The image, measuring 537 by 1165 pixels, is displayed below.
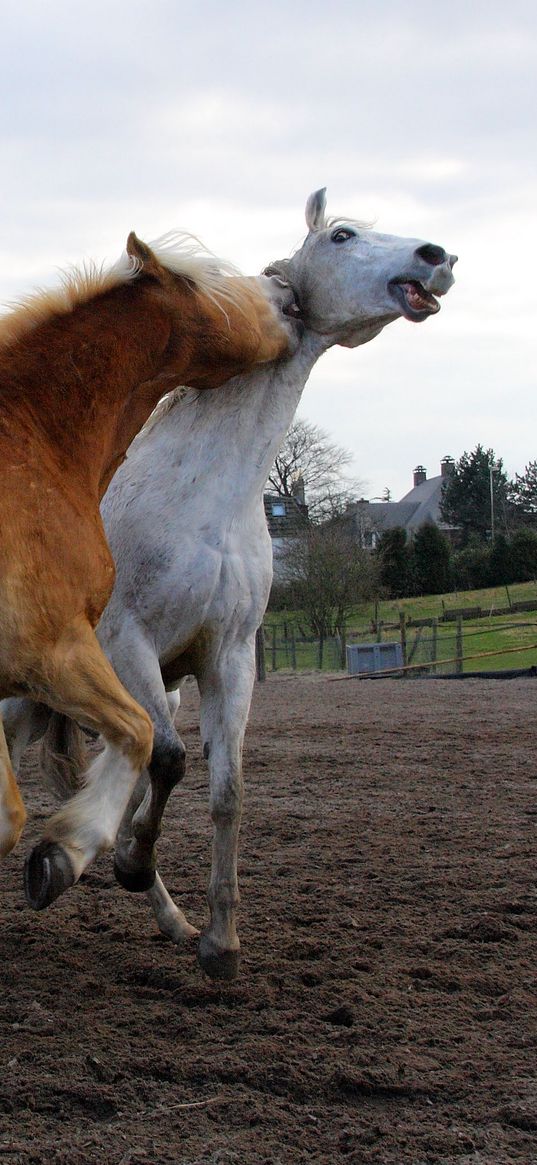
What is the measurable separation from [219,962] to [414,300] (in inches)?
100

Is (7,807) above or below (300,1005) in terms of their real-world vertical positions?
above

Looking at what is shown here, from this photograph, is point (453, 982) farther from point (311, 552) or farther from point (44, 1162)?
point (311, 552)

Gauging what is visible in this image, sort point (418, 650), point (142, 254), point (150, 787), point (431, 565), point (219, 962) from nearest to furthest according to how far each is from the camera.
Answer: point (142, 254) → point (219, 962) → point (150, 787) → point (418, 650) → point (431, 565)

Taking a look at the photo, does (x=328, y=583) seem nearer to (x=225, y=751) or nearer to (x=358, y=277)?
(x=358, y=277)

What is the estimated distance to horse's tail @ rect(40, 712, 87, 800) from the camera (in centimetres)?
473

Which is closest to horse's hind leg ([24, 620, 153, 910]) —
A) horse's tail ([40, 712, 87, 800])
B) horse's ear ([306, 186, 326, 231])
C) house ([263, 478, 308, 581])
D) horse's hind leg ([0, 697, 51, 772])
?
horse's hind leg ([0, 697, 51, 772])

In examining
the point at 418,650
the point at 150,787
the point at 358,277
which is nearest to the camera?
the point at 150,787

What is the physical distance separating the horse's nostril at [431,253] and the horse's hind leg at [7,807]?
2504 millimetres

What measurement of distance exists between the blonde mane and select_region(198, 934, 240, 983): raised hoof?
220cm

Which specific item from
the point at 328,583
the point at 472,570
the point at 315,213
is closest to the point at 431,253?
the point at 315,213

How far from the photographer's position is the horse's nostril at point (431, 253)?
4418 mm

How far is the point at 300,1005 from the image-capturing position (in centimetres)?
382

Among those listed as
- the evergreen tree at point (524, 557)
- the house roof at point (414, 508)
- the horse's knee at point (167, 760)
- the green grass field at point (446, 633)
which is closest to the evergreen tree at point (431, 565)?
the green grass field at point (446, 633)

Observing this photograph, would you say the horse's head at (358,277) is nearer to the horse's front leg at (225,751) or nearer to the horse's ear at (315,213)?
the horse's ear at (315,213)
